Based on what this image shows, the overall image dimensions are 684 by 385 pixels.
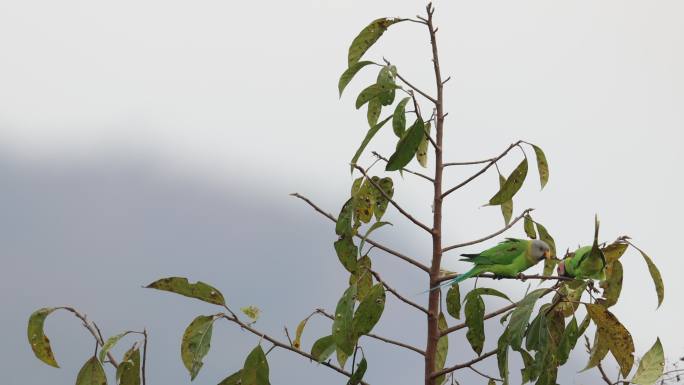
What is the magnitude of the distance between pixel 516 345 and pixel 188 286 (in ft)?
Result: 4.29

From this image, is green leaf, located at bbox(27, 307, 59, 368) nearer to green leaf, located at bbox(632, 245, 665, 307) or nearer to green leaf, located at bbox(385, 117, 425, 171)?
green leaf, located at bbox(385, 117, 425, 171)

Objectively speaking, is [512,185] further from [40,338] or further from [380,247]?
[40,338]

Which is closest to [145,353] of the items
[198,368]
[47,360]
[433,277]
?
[198,368]

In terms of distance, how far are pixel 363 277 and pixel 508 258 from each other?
3.05 feet

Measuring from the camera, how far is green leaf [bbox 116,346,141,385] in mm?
3438

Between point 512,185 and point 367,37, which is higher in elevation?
point 367,37

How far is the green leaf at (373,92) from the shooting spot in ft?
12.0

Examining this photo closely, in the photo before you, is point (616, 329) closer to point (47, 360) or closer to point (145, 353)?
point (145, 353)

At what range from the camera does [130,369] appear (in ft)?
11.3

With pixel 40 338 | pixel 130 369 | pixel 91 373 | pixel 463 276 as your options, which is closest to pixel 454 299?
pixel 463 276

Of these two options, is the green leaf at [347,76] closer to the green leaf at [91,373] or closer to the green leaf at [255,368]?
the green leaf at [255,368]

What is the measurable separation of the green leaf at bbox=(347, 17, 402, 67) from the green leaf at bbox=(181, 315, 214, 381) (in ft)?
4.62

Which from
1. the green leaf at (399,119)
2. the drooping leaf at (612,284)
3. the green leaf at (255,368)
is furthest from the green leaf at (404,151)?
the drooping leaf at (612,284)

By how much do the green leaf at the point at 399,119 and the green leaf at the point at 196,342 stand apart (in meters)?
1.12
